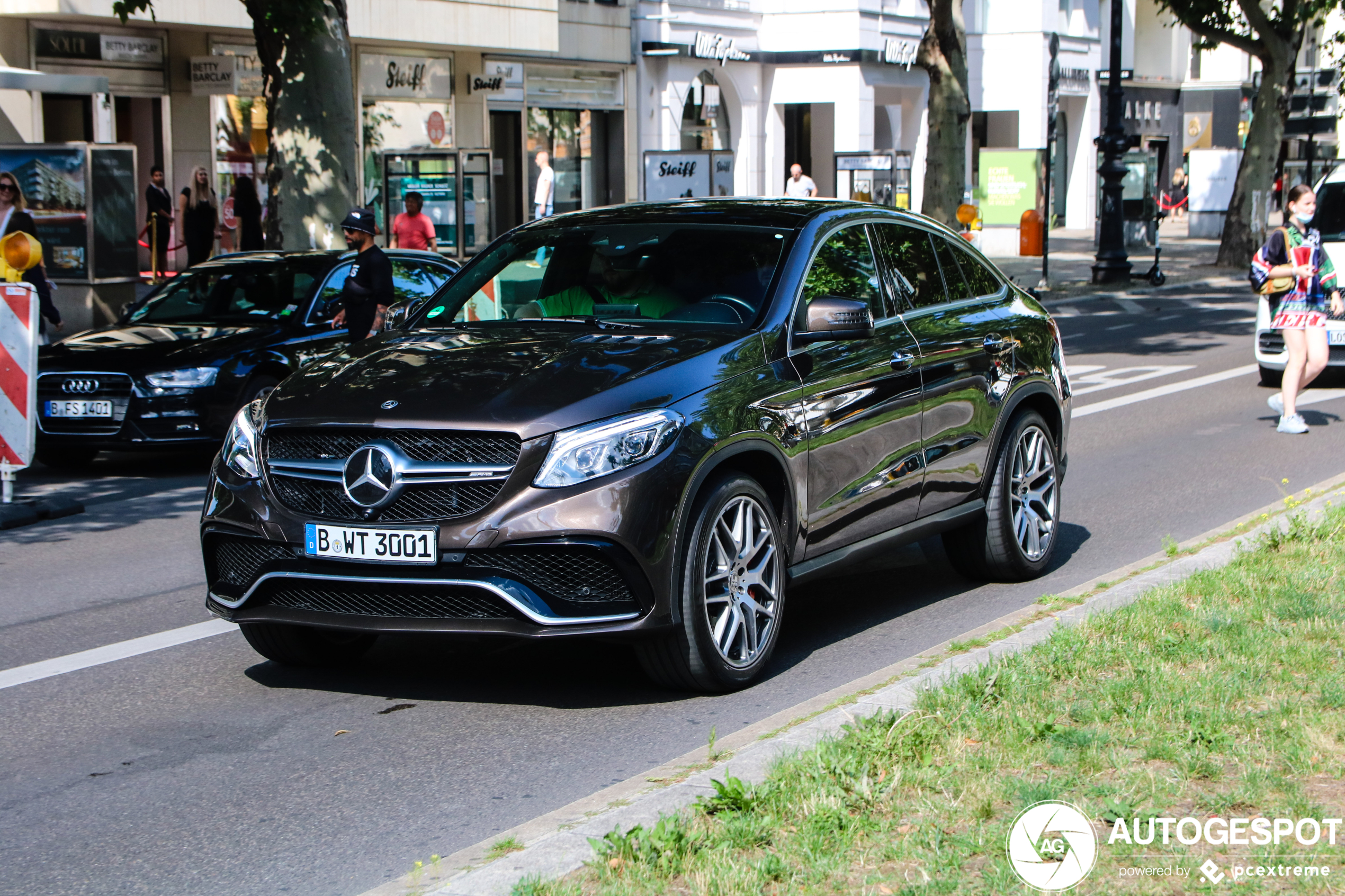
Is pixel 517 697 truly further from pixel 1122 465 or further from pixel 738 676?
pixel 1122 465

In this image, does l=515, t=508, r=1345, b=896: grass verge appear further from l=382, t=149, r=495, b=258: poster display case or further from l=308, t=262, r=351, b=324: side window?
l=382, t=149, r=495, b=258: poster display case

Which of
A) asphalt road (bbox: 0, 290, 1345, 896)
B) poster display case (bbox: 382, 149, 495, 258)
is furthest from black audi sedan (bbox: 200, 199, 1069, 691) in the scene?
poster display case (bbox: 382, 149, 495, 258)

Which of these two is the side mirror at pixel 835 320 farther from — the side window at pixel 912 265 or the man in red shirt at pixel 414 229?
the man in red shirt at pixel 414 229

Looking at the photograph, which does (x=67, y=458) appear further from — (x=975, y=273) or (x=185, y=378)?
(x=975, y=273)

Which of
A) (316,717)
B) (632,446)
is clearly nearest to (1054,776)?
(632,446)

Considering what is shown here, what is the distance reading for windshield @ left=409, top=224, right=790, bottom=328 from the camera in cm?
644

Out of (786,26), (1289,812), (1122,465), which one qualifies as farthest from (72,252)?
(786,26)

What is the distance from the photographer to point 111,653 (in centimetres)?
672

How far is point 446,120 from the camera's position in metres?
32.2

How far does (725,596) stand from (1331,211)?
42.0 ft

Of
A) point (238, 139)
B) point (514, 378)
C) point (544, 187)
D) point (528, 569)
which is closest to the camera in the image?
point (528, 569)

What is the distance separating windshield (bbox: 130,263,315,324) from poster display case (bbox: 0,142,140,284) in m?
6.76

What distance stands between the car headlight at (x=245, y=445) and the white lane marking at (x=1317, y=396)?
10.8 m

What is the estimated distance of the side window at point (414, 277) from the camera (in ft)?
42.1
